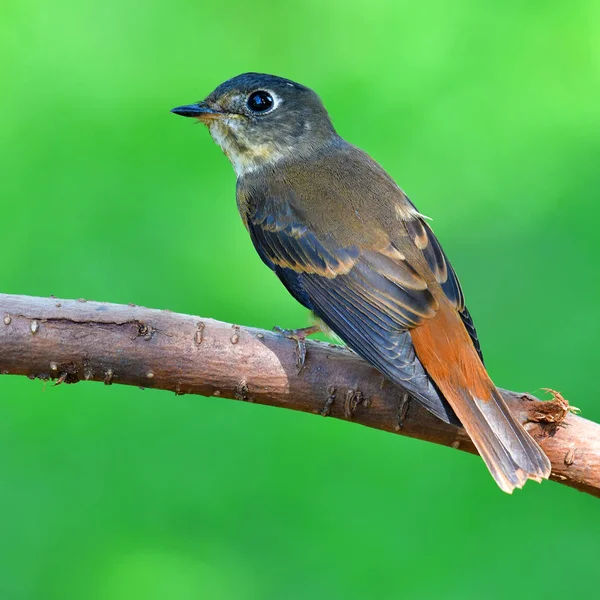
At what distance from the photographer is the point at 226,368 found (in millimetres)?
3537

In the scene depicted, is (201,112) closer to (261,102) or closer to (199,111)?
(199,111)

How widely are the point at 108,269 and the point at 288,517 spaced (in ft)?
6.19

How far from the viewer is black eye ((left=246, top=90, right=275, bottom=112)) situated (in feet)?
15.4

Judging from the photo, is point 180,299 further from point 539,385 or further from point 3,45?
point 3,45

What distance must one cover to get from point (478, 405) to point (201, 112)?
5.89 feet

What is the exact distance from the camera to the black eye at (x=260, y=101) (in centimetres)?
469

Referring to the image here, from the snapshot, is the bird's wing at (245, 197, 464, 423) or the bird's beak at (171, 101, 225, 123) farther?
the bird's beak at (171, 101, 225, 123)

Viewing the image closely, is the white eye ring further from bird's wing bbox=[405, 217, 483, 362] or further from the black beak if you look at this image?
bird's wing bbox=[405, 217, 483, 362]

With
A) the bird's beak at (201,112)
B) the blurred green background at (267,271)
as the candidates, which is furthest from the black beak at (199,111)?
the blurred green background at (267,271)

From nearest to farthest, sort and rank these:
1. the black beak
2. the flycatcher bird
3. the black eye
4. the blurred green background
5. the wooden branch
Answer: the wooden branch
the flycatcher bird
the black beak
the black eye
the blurred green background

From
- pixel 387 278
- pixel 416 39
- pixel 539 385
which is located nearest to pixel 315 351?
pixel 387 278

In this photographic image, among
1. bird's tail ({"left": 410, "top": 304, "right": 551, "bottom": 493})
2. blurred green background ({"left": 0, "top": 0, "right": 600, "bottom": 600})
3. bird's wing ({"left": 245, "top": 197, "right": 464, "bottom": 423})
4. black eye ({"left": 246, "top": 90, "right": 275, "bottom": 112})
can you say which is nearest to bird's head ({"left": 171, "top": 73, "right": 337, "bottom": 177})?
black eye ({"left": 246, "top": 90, "right": 275, "bottom": 112})

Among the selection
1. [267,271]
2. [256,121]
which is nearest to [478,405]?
[256,121]

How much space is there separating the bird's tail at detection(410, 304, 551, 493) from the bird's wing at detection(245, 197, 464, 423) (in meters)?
0.05
